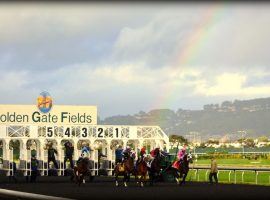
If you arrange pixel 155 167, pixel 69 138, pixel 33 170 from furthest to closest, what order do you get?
1. pixel 69 138
2. pixel 33 170
3. pixel 155 167

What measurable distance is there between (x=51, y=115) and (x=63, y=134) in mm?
2776

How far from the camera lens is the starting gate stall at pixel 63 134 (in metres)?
38.0

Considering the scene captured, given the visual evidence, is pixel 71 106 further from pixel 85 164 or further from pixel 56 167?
pixel 85 164

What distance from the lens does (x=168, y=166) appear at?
2961 cm

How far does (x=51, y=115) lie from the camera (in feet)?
137

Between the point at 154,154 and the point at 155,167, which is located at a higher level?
the point at 154,154

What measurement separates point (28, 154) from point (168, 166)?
1075 cm

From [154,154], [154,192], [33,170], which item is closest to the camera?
[154,192]

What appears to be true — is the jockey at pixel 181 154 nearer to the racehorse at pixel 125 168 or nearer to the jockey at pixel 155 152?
the jockey at pixel 155 152

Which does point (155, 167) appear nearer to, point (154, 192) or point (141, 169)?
point (141, 169)

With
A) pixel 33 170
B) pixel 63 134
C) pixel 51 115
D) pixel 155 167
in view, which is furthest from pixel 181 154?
pixel 51 115

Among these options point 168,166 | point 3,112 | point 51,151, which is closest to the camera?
point 168,166

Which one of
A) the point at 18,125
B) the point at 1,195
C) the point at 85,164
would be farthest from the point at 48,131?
the point at 1,195

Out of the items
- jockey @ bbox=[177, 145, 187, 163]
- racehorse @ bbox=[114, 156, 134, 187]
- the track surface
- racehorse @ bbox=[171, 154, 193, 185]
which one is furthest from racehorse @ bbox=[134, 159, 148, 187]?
the track surface
